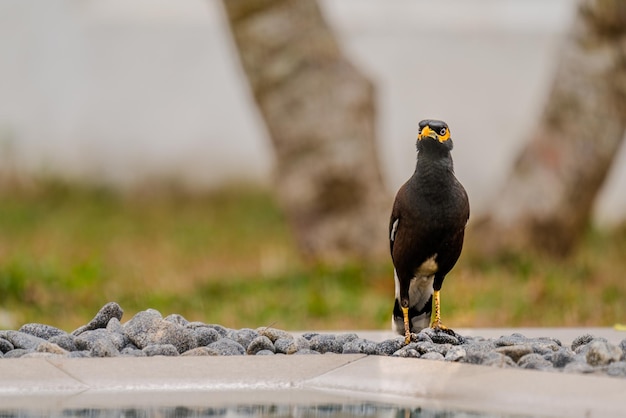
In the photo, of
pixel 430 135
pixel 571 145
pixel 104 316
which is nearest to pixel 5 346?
pixel 104 316

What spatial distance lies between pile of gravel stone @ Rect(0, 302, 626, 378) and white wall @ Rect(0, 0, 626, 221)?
836 centimetres

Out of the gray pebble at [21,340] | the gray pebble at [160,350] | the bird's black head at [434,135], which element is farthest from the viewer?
the bird's black head at [434,135]

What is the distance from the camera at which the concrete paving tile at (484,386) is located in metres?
3.38

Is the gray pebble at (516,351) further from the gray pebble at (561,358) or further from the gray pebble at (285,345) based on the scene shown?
the gray pebble at (285,345)

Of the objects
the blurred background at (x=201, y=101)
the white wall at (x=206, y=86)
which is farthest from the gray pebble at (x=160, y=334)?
the white wall at (x=206, y=86)

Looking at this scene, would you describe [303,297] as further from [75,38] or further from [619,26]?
[75,38]

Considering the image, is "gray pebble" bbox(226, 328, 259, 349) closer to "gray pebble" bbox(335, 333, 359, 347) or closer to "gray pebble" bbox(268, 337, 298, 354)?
"gray pebble" bbox(268, 337, 298, 354)

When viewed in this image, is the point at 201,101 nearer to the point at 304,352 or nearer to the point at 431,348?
the point at 304,352

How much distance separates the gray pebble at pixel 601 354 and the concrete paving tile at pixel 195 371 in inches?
30.2

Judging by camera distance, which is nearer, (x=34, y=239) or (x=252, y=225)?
(x=34, y=239)

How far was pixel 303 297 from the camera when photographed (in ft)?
24.8

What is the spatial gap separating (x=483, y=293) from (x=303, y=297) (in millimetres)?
1087

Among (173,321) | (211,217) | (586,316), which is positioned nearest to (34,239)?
(211,217)

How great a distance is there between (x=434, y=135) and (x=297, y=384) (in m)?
1.17
